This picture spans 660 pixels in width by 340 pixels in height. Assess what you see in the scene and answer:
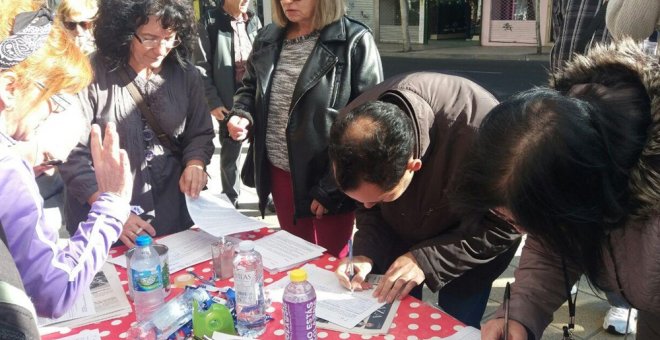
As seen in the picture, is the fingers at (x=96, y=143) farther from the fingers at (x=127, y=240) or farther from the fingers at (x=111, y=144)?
the fingers at (x=127, y=240)

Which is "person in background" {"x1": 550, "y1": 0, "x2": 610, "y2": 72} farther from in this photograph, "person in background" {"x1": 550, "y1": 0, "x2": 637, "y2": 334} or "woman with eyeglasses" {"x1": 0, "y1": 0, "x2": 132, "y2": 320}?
"woman with eyeglasses" {"x1": 0, "y1": 0, "x2": 132, "y2": 320}

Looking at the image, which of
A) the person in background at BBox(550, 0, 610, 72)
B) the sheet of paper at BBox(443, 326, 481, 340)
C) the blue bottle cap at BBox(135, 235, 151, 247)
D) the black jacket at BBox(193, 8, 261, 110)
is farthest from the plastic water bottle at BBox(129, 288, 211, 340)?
the black jacket at BBox(193, 8, 261, 110)

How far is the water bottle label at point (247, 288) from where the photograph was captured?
146 cm

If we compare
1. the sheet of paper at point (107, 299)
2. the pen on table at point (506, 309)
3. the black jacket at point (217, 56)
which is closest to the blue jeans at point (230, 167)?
the black jacket at point (217, 56)

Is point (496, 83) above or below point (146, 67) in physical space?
below

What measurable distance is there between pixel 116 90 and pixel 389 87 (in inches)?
42.5

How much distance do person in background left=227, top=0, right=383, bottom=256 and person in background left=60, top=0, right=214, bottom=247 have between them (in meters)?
0.27

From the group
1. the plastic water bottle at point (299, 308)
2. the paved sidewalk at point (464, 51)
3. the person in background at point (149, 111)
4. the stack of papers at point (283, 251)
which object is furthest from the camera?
the paved sidewalk at point (464, 51)

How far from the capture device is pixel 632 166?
3.37 feet

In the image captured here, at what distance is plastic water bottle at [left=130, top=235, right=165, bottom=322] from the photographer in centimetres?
154

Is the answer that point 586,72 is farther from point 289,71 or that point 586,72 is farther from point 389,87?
point 289,71

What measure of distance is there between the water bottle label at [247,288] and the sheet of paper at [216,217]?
1.58 feet

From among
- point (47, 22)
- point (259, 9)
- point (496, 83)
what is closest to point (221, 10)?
point (47, 22)

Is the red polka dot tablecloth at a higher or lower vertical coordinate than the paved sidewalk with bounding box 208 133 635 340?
higher
